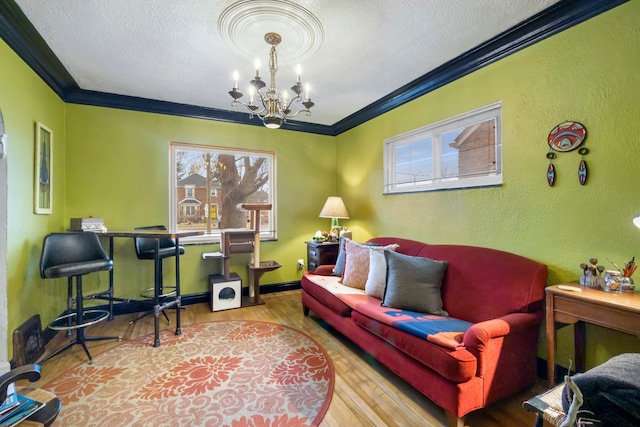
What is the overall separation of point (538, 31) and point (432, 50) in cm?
75

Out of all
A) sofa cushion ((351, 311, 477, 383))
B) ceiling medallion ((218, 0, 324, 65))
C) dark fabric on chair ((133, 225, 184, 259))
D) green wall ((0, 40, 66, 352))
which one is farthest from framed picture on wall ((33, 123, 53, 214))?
sofa cushion ((351, 311, 477, 383))

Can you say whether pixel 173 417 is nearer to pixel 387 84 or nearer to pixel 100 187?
pixel 100 187

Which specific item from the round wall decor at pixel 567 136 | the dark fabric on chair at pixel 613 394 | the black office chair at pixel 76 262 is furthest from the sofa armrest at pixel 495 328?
the black office chair at pixel 76 262

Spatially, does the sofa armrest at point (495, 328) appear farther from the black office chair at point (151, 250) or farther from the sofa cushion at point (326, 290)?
the black office chair at point (151, 250)

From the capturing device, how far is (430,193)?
9.95 feet

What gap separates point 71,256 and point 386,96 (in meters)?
3.73

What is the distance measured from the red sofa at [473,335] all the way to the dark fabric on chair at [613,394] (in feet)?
2.38

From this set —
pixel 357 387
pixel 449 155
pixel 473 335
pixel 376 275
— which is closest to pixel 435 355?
pixel 473 335

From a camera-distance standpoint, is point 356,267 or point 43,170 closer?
point 43,170

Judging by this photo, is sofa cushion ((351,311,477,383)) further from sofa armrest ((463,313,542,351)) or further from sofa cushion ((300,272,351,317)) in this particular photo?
sofa cushion ((300,272,351,317))

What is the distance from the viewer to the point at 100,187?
336 centimetres

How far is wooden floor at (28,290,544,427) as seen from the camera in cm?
170

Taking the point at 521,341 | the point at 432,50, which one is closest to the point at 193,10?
the point at 432,50

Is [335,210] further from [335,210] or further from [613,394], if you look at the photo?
[613,394]
